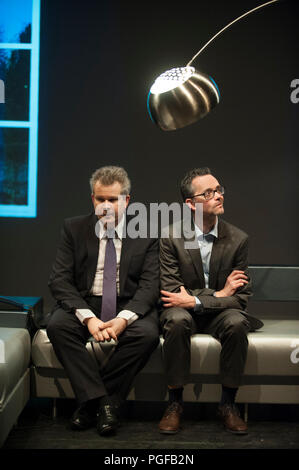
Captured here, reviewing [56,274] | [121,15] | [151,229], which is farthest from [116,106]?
[56,274]

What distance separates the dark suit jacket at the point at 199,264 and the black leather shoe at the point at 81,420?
0.79 metres

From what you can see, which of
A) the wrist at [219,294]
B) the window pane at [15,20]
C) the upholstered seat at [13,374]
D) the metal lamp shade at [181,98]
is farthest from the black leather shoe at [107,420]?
the window pane at [15,20]

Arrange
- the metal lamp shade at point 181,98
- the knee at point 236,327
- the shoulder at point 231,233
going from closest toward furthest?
the metal lamp shade at point 181,98, the knee at point 236,327, the shoulder at point 231,233

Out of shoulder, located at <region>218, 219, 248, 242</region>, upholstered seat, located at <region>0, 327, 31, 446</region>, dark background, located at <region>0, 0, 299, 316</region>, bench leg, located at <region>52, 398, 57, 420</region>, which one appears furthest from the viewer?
dark background, located at <region>0, 0, 299, 316</region>

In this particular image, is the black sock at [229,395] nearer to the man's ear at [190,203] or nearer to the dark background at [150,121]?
the man's ear at [190,203]

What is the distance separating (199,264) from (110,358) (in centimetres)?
73

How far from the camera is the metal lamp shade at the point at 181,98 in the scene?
2496 mm

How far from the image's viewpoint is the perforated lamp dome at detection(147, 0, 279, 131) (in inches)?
98.3

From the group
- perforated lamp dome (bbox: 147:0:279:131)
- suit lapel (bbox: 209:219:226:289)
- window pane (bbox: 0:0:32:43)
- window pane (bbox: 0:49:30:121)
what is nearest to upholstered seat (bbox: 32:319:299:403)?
suit lapel (bbox: 209:219:226:289)

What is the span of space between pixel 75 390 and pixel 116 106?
2235 millimetres

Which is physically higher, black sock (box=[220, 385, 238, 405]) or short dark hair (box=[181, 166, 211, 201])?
short dark hair (box=[181, 166, 211, 201])

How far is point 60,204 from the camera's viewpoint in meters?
4.12

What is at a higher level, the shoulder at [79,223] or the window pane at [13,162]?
the window pane at [13,162]

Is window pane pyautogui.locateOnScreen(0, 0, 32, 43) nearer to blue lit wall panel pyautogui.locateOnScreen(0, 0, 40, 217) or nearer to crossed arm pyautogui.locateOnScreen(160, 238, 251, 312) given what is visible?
blue lit wall panel pyautogui.locateOnScreen(0, 0, 40, 217)
